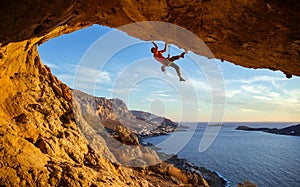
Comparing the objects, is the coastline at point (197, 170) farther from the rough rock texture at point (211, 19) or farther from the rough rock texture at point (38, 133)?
the rough rock texture at point (211, 19)

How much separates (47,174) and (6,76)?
366cm

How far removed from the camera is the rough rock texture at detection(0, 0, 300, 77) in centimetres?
323

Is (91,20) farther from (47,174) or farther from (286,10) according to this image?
(47,174)

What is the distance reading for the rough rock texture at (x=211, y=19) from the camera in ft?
10.6

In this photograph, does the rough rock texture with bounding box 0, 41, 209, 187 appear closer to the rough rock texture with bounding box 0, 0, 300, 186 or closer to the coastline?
the rough rock texture with bounding box 0, 0, 300, 186

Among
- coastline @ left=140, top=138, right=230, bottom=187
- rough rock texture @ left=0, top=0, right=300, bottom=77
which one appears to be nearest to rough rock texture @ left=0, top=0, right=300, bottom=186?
rough rock texture @ left=0, top=0, right=300, bottom=77

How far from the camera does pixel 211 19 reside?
156 inches

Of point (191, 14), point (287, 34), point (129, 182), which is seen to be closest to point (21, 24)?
point (191, 14)

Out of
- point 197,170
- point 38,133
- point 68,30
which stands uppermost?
point 68,30

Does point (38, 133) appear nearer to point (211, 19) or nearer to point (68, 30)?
point (68, 30)

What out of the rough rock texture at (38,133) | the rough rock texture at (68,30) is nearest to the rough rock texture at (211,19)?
the rough rock texture at (68,30)

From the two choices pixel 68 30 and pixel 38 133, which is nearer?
pixel 68 30

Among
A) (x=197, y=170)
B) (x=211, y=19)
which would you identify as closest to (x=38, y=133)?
(x=211, y=19)

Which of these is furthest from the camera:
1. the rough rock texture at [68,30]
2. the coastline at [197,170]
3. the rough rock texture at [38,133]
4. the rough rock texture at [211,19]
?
the coastline at [197,170]
